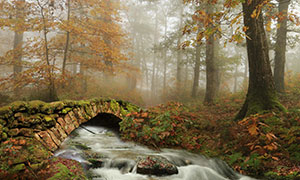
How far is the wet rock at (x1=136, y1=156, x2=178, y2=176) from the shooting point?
445 centimetres

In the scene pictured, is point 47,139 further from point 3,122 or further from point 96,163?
point 96,163

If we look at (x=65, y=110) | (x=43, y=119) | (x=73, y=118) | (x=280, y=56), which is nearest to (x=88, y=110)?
(x=73, y=118)

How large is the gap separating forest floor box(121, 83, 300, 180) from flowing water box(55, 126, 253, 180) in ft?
1.12

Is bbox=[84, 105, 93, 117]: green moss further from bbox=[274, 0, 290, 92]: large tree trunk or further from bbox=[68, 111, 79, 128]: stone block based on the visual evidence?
bbox=[274, 0, 290, 92]: large tree trunk

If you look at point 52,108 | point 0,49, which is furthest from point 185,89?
point 0,49

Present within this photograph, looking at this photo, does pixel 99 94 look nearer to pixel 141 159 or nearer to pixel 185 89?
pixel 185 89

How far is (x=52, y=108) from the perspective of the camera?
4.32 m

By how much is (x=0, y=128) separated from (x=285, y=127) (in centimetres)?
634

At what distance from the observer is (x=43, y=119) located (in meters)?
4.03

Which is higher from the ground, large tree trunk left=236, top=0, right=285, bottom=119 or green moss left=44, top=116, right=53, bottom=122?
large tree trunk left=236, top=0, right=285, bottom=119

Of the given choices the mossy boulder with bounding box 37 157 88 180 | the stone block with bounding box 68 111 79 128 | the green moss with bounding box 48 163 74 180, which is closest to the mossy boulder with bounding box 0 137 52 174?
the mossy boulder with bounding box 37 157 88 180

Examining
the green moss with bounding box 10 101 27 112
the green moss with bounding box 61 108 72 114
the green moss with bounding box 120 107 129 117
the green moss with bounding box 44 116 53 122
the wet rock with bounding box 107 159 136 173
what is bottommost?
the wet rock with bounding box 107 159 136 173

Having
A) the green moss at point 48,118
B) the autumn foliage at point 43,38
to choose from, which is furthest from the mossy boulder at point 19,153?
the autumn foliage at point 43,38

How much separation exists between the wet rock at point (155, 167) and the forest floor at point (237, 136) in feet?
4.52
